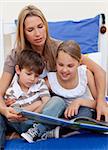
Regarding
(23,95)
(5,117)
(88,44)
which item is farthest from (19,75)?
(88,44)

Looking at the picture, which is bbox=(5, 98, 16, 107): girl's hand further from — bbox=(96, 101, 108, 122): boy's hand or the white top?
bbox=(96, 101, 108, 122): boy's hand

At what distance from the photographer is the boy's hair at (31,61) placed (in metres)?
1.20

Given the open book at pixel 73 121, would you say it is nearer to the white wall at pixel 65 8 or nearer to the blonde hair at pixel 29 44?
the blonde hair at pixel 29 44

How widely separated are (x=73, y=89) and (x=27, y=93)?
194 mm

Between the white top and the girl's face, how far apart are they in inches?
2.1

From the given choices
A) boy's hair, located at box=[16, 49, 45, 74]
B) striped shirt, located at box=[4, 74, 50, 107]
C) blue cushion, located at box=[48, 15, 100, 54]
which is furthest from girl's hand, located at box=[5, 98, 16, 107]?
blue cushion, located at box=[48, 15, 100, 54]

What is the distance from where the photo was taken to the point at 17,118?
1.07 m

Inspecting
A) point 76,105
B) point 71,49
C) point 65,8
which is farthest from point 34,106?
point 65,8

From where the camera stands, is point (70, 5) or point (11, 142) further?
point (70, 5)

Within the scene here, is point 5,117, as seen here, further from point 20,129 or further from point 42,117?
point 42,117

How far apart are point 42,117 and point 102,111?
11.9 inches

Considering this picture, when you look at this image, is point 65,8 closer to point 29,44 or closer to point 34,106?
point 29,44

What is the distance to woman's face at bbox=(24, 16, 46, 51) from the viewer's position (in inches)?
50.5

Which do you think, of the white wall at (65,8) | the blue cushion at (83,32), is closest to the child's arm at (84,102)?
the blue cushion at (83,32)
